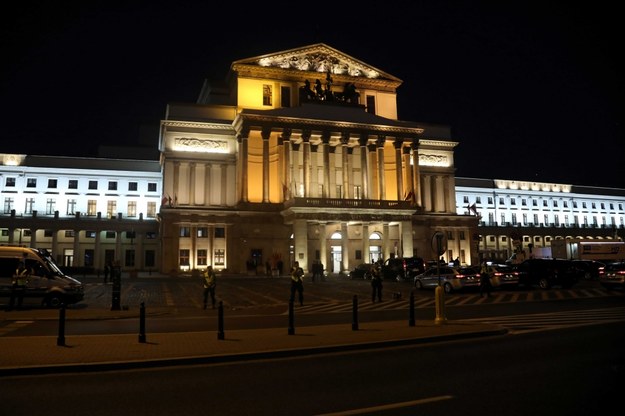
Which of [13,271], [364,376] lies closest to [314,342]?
[364,376]

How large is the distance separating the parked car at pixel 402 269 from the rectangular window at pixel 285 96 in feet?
108

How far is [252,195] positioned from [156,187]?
67.4 feet

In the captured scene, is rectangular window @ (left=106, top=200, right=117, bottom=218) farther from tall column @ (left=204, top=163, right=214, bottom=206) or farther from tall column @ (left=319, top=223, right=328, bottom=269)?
tall column @ (left=319, top=223, right=328, bottom=269)

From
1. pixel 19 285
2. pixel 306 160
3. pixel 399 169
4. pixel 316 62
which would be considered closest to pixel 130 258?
pixel 306 160

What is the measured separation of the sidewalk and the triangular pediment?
5898cm

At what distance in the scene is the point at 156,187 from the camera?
78.8 m

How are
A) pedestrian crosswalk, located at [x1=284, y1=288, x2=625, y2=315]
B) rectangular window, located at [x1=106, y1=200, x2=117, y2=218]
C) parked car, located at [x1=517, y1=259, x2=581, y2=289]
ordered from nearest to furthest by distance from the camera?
pedestrian crosswalk, located at [x1=284, y1=288, x2=625, y2=315] < parked car, located at [x1=517, y1=259, x2=581, y2=289] < rectangular window, located at [x1=106, y1=200, x2=117, y2=218]

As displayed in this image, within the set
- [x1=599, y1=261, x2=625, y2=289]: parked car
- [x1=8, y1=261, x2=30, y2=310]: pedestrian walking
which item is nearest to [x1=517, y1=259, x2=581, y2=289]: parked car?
[x1=599, y1=261, x2=625, y2=289]: parked car

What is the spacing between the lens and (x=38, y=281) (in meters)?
23.4

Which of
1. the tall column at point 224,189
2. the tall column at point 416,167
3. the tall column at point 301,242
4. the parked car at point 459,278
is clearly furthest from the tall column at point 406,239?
the parked car at point 459,278

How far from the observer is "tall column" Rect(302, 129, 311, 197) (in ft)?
213

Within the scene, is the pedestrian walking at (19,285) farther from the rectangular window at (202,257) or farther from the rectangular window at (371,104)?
the rectangular window at (371,104)

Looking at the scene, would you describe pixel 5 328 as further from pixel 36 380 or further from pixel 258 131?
pixel 258 131

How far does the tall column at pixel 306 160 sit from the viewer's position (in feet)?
213
